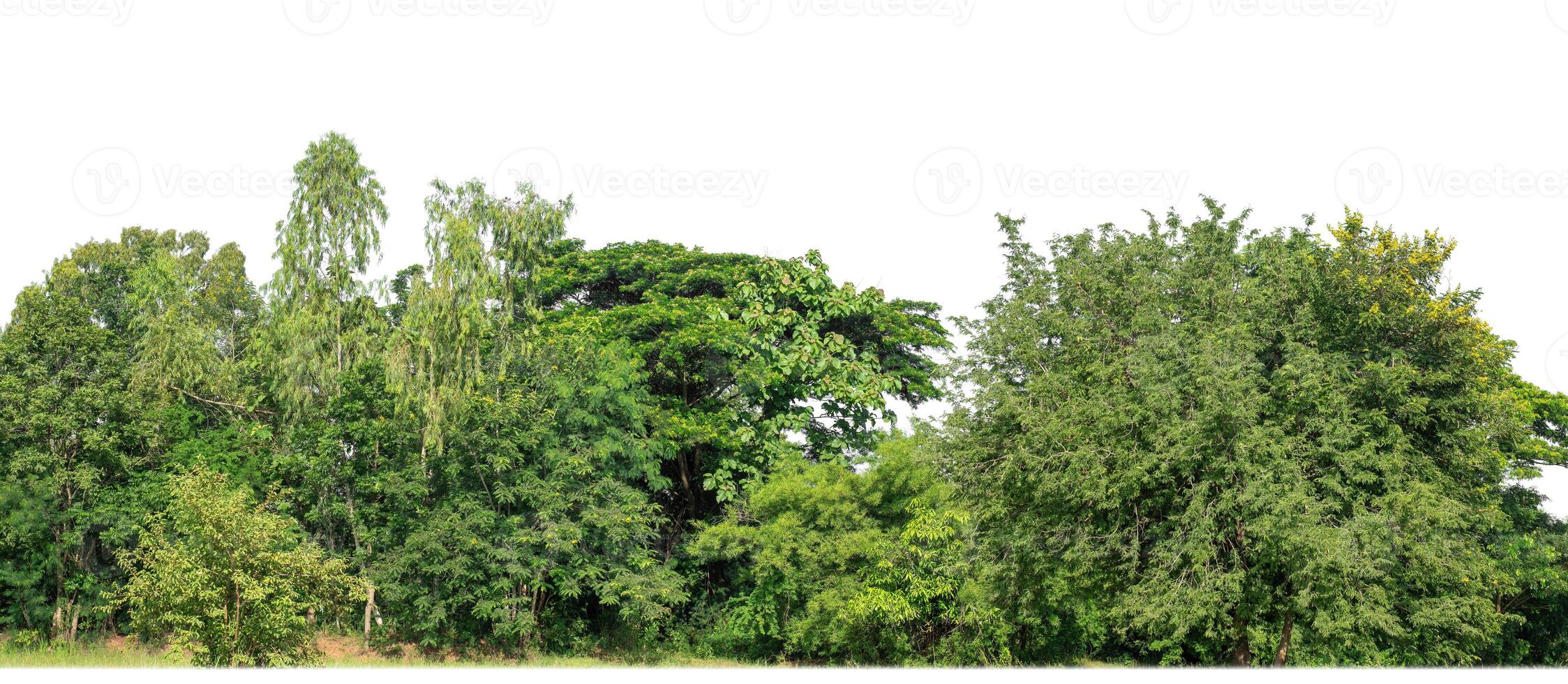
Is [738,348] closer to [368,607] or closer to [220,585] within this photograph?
[368,607]

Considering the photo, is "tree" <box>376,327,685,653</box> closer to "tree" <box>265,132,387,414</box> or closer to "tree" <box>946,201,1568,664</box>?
"tree" <box>265,132,387,414</box>

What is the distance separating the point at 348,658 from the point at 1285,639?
20402 millimetres

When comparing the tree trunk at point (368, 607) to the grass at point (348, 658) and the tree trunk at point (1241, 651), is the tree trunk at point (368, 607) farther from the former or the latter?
the tree trunk at point (1241, 651)

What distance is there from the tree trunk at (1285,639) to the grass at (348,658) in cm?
1378

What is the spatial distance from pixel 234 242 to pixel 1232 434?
43511 mm

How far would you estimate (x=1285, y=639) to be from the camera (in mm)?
18812

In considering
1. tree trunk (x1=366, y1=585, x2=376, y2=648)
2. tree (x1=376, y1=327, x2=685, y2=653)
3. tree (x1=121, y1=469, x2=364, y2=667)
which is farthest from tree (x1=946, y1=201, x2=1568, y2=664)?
tree trunk (x1=366, y1=585, x2=376, y2=648)

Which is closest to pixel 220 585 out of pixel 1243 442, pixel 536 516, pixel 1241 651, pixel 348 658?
pixel 348 658

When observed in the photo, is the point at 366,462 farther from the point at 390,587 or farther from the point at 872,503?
the point at 872,503

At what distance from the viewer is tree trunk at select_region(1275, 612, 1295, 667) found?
1861cm

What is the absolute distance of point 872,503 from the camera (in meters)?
26.9

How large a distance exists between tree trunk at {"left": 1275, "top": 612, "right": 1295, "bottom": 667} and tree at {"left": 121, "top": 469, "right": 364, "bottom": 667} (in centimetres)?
1636

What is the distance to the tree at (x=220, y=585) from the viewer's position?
17.6 m

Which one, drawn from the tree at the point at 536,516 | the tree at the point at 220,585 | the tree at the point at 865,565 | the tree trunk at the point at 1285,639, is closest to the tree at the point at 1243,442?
the tree trunk at the point at 1285,639
